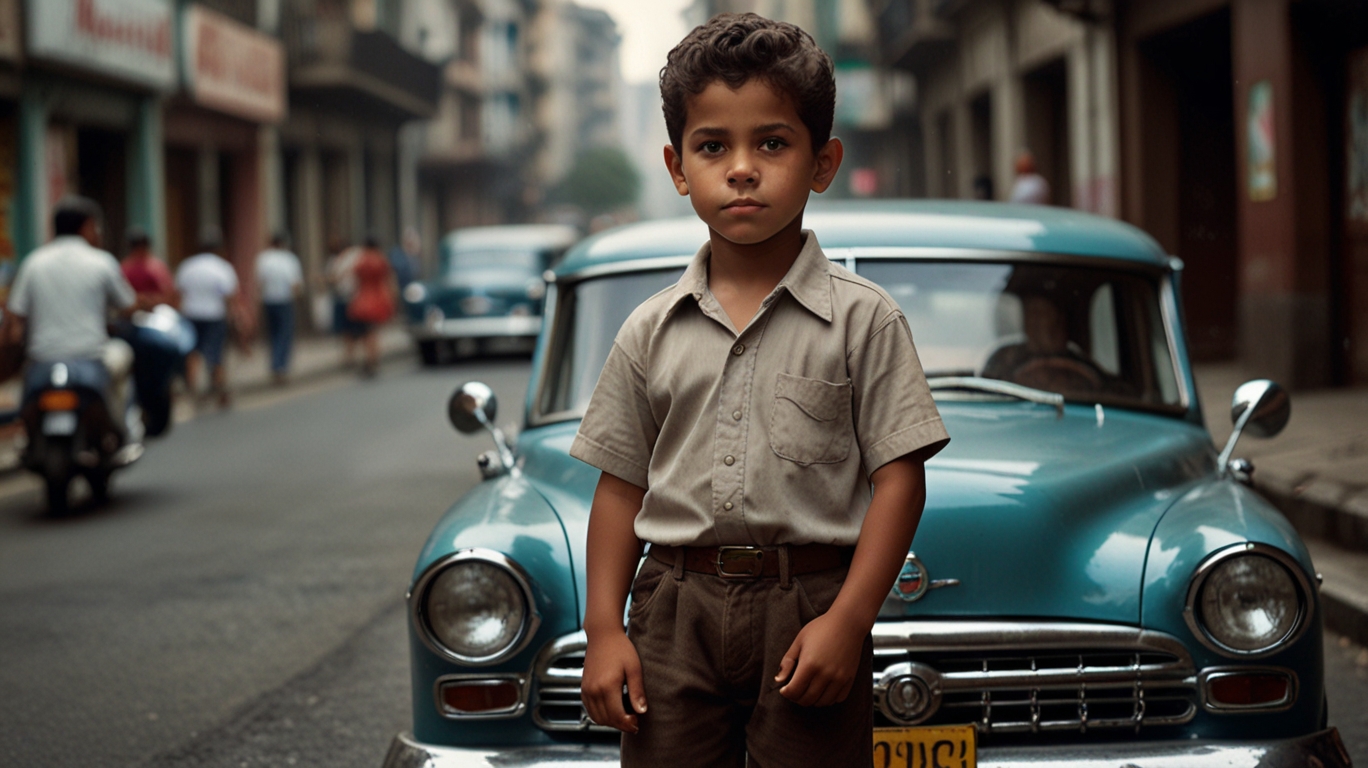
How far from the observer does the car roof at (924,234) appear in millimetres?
4035

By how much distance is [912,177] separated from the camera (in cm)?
3466

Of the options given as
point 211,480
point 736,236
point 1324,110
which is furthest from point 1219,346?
point 736,236

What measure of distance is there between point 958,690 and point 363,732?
2057mm

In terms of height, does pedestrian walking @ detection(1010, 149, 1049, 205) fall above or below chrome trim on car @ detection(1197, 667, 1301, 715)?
above

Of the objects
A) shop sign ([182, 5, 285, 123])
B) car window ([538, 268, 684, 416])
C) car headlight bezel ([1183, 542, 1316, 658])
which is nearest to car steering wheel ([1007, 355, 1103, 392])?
car window ([538, 268, 684, 416])

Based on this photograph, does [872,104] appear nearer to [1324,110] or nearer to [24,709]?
[1324,110]

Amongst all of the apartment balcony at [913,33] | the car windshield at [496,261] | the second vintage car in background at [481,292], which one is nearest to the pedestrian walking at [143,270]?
the second vintage car in background at [481,292]

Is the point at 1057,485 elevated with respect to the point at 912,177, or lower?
lower

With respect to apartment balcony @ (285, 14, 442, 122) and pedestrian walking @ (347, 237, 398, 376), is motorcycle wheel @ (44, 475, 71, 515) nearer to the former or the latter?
pedestrian walking @ (347, 237, 398, 376)

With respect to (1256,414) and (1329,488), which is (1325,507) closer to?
(1329,488)

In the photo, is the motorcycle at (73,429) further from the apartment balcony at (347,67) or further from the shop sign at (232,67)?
the apartment balcony at (347,67)

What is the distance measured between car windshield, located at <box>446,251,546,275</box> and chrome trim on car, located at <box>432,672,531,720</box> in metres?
18.5

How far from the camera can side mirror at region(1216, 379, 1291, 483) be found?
373cm

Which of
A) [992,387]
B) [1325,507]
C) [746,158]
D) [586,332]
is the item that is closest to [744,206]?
[746,158]
